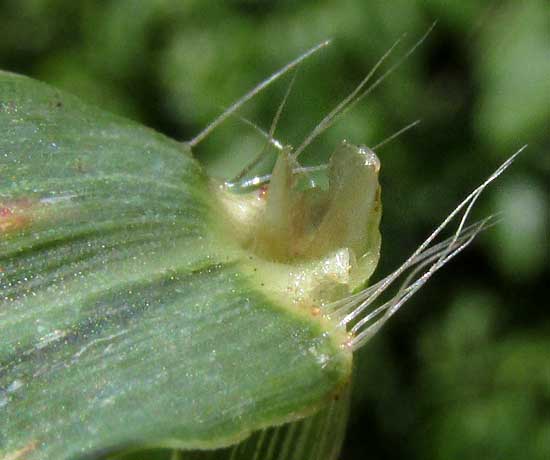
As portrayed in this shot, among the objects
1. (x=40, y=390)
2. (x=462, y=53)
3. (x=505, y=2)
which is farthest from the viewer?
(x=462, y=53)

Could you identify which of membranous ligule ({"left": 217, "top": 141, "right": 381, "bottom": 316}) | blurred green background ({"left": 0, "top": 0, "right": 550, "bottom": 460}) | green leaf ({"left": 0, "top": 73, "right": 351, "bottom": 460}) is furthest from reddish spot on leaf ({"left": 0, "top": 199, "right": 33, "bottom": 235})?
blurred green background ({"left": 0, "top": 0, "right": 550, "bottom": 460})

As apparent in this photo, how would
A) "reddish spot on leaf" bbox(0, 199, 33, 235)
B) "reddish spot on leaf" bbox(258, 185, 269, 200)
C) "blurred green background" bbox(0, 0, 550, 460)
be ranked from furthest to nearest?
"blurred green background" bbox(0, 0, 550, 460), "reddish spot on leaf" bbox(258, 185, 269, 200), "reddish spot on leaf" bbox(0, 199, 33, 235)

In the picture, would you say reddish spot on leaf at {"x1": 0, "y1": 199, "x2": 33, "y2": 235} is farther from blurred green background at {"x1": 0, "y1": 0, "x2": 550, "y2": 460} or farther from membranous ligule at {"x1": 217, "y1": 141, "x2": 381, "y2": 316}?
blurred green background at {"x1": 0, "y1": 0, "x2": 550, "y2": 460}

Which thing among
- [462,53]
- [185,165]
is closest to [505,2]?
[462,53]

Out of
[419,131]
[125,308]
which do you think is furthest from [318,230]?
[419,131]

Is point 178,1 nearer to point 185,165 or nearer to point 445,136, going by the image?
point 445,136

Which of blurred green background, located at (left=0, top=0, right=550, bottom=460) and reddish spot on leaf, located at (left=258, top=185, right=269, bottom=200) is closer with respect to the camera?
reddish spot on leaf, located at (left=258, top=185, right=269, bottom=200)
